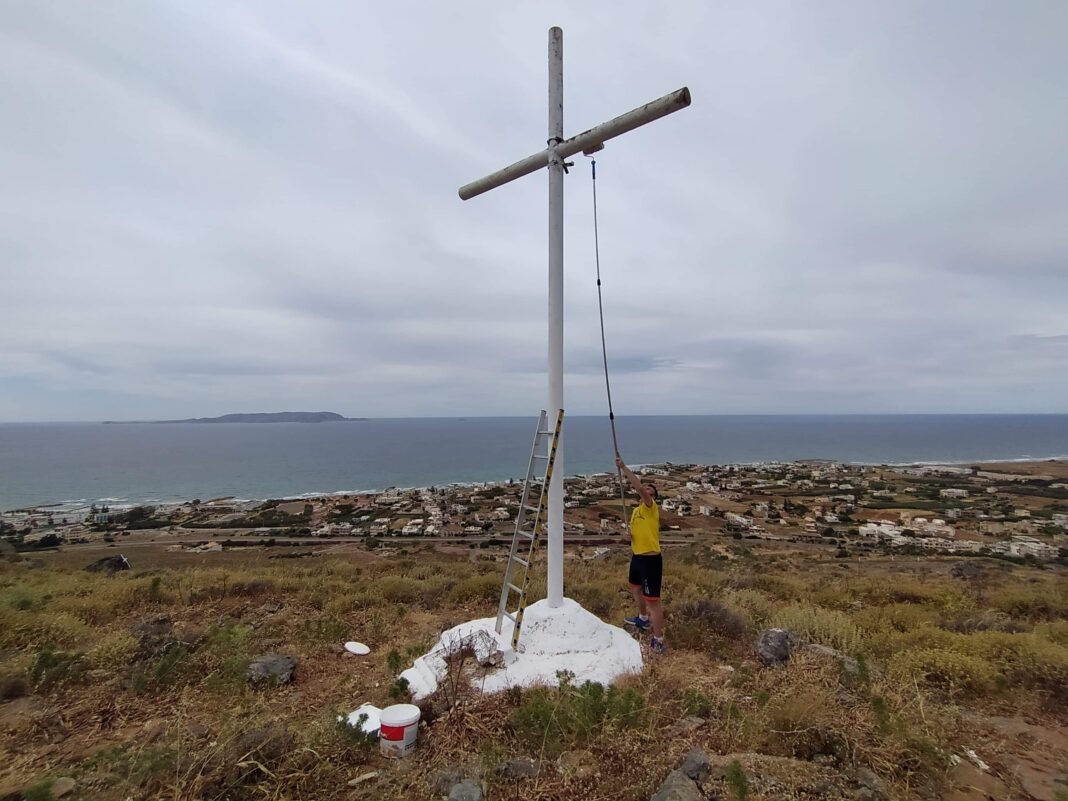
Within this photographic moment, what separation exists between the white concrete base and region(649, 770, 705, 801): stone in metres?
1.42

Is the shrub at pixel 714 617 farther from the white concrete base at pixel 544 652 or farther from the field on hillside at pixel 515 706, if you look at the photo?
the white concrete base at pixel 544 652

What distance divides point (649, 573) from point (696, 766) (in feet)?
8.72

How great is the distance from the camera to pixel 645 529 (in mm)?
5637

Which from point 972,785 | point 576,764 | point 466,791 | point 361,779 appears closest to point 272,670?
point 361,779

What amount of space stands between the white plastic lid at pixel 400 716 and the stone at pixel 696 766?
1.88 meters

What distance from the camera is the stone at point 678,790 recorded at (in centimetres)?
277

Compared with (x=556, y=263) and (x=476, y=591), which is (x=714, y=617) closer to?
(x=476, y=591)

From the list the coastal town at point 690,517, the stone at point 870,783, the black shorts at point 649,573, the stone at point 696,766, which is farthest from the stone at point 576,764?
the coastal town at point 690,517

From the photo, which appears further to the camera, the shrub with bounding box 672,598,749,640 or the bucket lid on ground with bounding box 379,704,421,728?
the shrub with bounding box 672,598,749,640

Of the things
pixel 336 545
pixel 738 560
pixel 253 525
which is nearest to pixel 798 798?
pixel 738 560

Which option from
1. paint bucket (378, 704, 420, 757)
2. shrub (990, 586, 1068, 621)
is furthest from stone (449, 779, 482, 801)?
shrub (990, 586, 1068, 621)

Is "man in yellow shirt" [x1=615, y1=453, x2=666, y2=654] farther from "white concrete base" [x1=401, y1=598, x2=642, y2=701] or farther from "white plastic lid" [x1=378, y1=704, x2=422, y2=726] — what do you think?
"white plastic lid" [x1=378, y1=704, x2=422, y2=726]

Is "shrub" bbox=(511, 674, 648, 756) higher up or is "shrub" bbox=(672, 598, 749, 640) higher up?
"shrub" bbox=(511, 674, 648, 756)

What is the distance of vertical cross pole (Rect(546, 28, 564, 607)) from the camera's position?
16.0 feet
